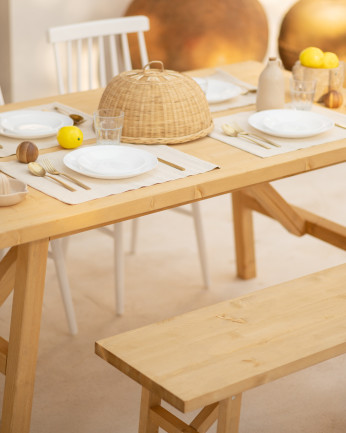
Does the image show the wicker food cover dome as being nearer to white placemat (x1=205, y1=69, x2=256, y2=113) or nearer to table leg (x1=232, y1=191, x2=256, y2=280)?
white placemat (x1=205, y1=69, x2=256, y2=113)

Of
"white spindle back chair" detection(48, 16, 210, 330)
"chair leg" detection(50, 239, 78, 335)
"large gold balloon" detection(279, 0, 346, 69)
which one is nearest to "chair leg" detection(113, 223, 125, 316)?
"white spindle back chair" detection(48, 16, 210, 330)

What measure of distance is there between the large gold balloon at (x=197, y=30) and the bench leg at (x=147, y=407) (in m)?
2.69

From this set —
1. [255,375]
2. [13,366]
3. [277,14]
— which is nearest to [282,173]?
[255,375]

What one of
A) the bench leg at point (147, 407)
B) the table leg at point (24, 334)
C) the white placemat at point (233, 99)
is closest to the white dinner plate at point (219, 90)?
the white placemat at point (233, 99)

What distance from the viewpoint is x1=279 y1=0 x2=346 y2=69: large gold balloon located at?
4.34m

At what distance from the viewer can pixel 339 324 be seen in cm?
191

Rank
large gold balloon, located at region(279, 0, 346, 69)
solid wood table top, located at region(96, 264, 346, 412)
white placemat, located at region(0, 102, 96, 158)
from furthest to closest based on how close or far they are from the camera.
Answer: large gold balloon, located at region(279, 0, 346, 69)
white placemat, located at region(0, 102, 96, 158)
solid wood table top, located at region(96, 264, 346, 412)

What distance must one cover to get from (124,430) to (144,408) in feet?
1.62

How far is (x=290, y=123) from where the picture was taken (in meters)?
2.43

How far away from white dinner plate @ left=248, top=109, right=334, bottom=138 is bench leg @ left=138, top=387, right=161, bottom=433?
867mm

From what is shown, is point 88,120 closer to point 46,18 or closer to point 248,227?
point 248,227

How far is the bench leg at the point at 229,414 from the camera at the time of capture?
173 cm

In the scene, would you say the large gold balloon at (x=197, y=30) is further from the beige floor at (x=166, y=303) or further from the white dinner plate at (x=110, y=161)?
the white dinner plate at (x=110, y=161)

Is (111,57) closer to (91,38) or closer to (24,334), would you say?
(91,38)
